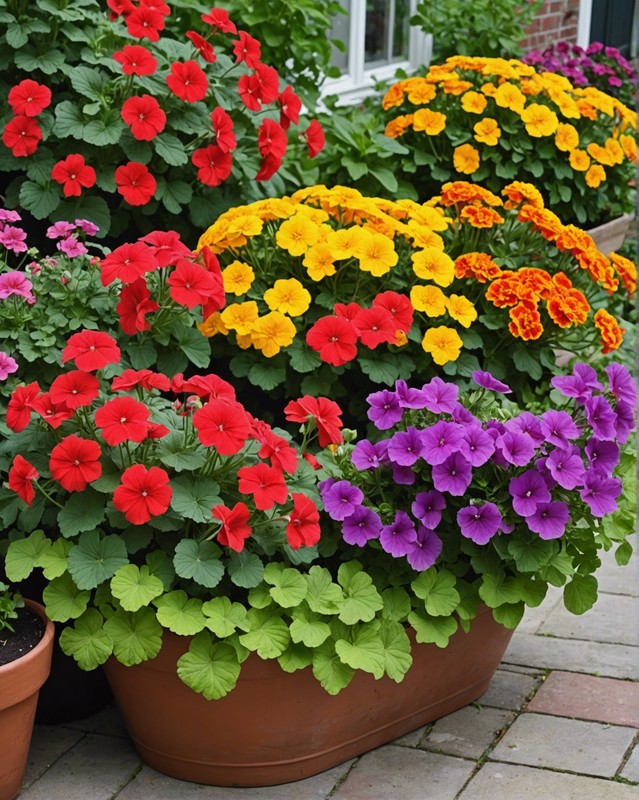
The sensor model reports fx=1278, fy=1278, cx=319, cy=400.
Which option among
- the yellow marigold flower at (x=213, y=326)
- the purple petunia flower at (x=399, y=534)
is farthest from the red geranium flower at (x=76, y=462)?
the yellow marigold flower at (x=213, y=326)

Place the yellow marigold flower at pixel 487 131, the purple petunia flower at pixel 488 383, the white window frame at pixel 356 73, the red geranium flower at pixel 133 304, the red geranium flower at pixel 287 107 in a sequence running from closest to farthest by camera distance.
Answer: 1. the red geranium flower at pixel 133 304
2. the purple petunia flower at pixel 488 383
3. the red geranium flower at pixel 287 107
4. the yellow marigold flower at pixel 487 131
5. the white window frame at pixel 356 73

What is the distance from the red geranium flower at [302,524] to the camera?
8.20 ft

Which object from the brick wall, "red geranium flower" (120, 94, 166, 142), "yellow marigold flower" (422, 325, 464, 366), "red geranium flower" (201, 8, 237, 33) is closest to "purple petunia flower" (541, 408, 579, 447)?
"yellow marigold flower" (422, 325, 464, 366)

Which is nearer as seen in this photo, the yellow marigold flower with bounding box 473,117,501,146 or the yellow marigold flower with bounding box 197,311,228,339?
the yellow marigold flower with bounding box 197,311,228,339

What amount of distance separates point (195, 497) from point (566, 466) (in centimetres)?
76

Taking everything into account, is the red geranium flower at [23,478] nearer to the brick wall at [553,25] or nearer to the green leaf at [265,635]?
the green leaf at [265,635]

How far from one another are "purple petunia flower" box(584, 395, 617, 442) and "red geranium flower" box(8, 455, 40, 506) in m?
1.15

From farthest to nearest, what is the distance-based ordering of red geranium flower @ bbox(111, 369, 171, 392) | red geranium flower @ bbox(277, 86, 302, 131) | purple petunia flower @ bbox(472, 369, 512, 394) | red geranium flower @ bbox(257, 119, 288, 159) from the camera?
red geranium flower @ bbox(277, 86, 302, 131)
red geranium flower @ bbox(257, 119, 288, 159)
purple petunia flower @ bbox(472, 369, 512, 394)
red geranium flower @ bbox(111, 369, 171, 392)

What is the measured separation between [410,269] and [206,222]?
59 centimetres

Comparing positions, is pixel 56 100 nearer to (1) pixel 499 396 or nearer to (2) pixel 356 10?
(1) pixel 499 396

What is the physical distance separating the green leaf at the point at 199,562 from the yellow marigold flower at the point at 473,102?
2.16 meters

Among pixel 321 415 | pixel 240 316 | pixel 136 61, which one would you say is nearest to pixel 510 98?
pixel 136 61

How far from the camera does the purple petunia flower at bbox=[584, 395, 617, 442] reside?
270 cm

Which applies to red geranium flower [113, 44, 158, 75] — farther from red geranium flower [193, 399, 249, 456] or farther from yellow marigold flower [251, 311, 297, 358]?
red geranium flower [193, 399, 249, 456]
